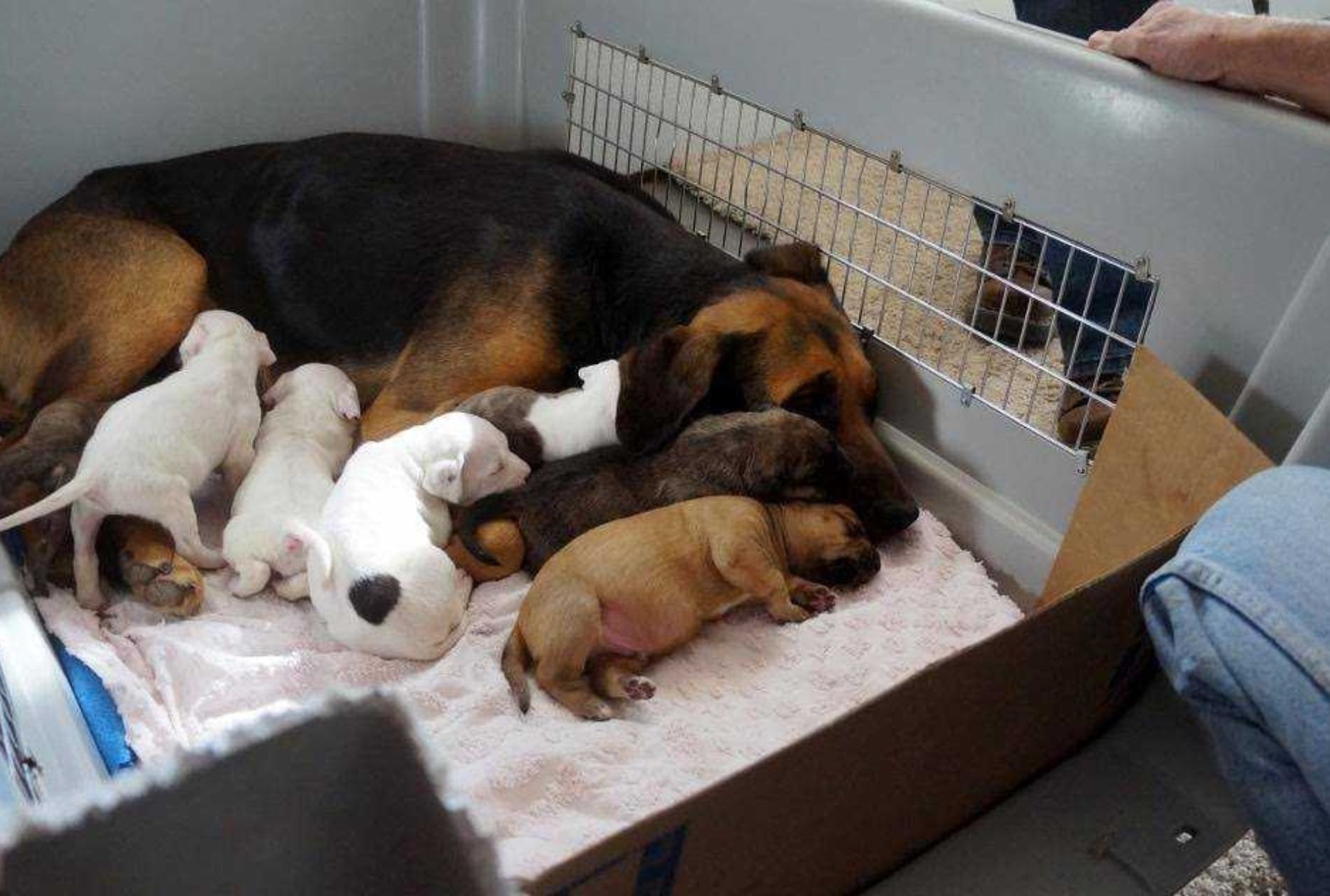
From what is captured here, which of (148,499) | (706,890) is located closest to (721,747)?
(706,890)

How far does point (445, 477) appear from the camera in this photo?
5.58 feet

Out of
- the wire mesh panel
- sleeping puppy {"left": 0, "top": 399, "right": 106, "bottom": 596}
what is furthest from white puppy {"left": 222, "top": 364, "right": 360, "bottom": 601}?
the wire mesh panel

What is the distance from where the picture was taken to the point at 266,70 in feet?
7.80

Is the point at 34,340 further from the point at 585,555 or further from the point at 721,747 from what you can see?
the point at 721,747

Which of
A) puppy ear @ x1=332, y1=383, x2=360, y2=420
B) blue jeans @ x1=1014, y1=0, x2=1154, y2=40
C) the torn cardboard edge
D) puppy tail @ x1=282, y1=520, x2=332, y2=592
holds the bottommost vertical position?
puppy ear @ x1=332, y1=383, x2=360, y2=420

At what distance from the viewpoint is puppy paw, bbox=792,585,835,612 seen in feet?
5.74

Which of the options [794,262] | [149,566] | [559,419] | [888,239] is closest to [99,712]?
[149,566]

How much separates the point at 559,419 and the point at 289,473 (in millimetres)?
433

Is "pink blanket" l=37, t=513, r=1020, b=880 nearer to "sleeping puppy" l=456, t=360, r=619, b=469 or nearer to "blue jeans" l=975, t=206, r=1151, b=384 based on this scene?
"sleeping puppy" l=456, t=360, r=619, b=469

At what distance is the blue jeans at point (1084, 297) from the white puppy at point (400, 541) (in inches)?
35.0

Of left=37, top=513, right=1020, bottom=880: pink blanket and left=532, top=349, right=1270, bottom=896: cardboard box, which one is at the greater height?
left=532, top=349, right=1270, bottom=896: cardboard box

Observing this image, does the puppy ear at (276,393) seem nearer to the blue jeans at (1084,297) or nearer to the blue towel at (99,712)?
the blue towel at (99,712)

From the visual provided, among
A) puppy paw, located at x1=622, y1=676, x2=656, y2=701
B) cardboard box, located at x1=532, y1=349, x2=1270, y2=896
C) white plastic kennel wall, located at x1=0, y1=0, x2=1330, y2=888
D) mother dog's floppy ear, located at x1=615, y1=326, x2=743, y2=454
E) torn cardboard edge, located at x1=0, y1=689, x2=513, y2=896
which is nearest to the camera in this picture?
torn cardboard edge, located at x1=0, y1=689, x2=513, y2=896

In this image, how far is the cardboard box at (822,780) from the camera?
17.2 inches
